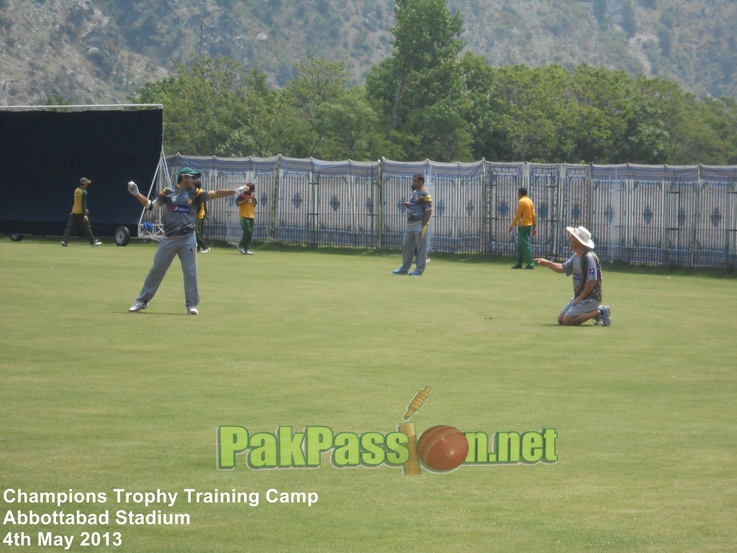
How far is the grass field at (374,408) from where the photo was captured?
6102 mm

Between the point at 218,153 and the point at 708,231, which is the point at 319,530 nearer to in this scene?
the point at 708,231

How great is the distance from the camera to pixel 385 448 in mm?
7215

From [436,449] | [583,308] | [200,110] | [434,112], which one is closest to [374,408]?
[436,449]

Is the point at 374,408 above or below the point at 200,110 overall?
below

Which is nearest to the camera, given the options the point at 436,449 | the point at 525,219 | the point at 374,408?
the point at 436,449

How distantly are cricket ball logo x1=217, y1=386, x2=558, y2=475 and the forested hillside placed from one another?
310ft

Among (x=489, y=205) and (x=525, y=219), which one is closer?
(x=525, y=219)

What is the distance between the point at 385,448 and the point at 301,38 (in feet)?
466

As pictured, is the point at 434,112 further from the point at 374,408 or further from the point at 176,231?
the point at 374,408

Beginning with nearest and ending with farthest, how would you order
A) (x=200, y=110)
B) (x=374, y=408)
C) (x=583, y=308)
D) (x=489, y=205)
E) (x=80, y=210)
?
(x=374, y=408) < (x=583, y=308) < (x=80, y=210) < (x=489, y=205) < (x=200, y=110)

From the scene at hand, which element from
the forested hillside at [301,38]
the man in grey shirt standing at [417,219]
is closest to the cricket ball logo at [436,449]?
the man in grey shirt standing at [417,219]

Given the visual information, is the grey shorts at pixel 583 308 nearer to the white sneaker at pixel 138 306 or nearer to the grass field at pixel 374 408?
the grass field at pixel 374 408

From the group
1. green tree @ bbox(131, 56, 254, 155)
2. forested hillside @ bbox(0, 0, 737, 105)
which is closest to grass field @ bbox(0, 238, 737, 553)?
green tree @ bbox(131, 56, 254, 155)

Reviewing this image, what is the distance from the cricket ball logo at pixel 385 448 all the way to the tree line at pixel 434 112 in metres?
56.7
